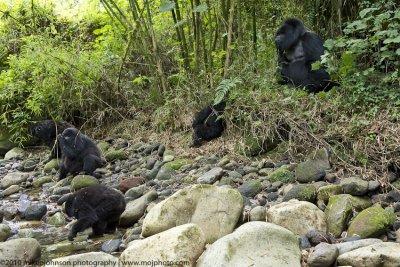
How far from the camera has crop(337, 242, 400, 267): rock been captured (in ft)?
12.0

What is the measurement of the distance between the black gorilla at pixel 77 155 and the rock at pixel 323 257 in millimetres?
4409

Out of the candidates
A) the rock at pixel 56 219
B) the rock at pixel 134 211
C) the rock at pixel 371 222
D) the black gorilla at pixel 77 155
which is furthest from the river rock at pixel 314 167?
the black gorilla at pixel 77 155

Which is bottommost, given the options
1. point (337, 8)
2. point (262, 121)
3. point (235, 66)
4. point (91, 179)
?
point (91, 179)

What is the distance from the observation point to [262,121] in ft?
21.7

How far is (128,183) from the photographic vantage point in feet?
21.6

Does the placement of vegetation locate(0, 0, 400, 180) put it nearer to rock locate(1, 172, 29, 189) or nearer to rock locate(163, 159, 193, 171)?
rock locate(163, 159, 193, 171)

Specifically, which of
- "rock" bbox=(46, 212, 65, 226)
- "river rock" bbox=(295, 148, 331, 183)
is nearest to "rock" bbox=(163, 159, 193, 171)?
"rock" bbox=(46, 212, 65, 226)

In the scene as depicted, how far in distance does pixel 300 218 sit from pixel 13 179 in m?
4.93

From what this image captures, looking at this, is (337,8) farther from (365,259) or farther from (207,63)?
(365,259)

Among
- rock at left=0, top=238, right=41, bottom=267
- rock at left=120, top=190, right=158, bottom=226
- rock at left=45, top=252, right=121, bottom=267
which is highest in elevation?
rock at left=45, top=252, right=121, bottom=267

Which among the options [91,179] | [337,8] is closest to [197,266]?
[91,179]

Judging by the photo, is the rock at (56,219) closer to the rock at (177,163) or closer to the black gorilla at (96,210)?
the black gorilla at (96,210)

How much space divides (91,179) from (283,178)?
106 inches

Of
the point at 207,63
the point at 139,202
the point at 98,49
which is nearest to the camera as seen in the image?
the point at 139,202
